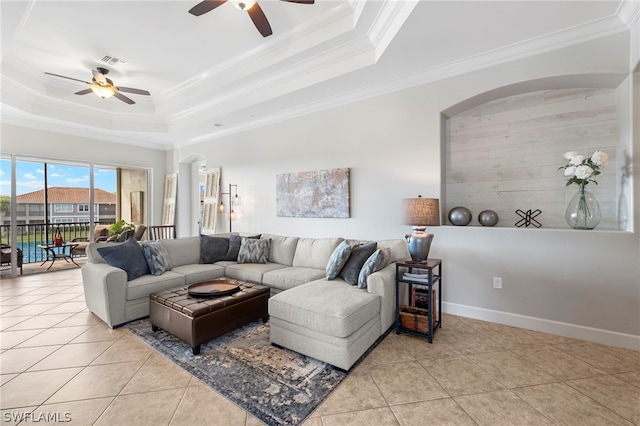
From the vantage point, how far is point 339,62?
11.7 feet

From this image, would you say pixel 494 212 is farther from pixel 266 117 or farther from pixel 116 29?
pixel 116 29

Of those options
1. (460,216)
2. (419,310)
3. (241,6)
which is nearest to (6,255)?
(241,6)

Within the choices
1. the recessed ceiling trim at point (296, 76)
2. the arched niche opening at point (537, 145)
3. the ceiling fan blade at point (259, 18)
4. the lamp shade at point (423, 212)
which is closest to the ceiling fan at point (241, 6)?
the ceiling fan blade at point (259, 18)

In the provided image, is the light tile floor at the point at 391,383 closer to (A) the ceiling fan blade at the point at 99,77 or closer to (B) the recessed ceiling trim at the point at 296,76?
(B) the recessed ceiling trim at the point at 296,76

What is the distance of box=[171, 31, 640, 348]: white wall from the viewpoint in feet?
8.66

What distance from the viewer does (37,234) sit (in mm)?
6230

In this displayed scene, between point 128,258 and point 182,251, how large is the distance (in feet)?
2.75

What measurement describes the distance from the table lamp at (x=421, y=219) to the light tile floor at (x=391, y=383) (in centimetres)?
87

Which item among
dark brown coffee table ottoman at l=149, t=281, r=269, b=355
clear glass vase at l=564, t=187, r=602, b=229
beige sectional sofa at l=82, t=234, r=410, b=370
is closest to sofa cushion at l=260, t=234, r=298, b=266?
beige sectional sofa at l=82, t=234, r=410, b=370

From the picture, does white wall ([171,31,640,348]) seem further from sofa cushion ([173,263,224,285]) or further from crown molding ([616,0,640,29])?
sofa cushion ([173,263,224,285])

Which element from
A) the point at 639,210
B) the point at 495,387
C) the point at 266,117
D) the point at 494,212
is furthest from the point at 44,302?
the point at 639,210

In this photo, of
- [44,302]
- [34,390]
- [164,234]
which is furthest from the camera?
[164,234]

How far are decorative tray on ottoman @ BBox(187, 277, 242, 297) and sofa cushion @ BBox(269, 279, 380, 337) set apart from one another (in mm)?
583

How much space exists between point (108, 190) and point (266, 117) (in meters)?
4.83
